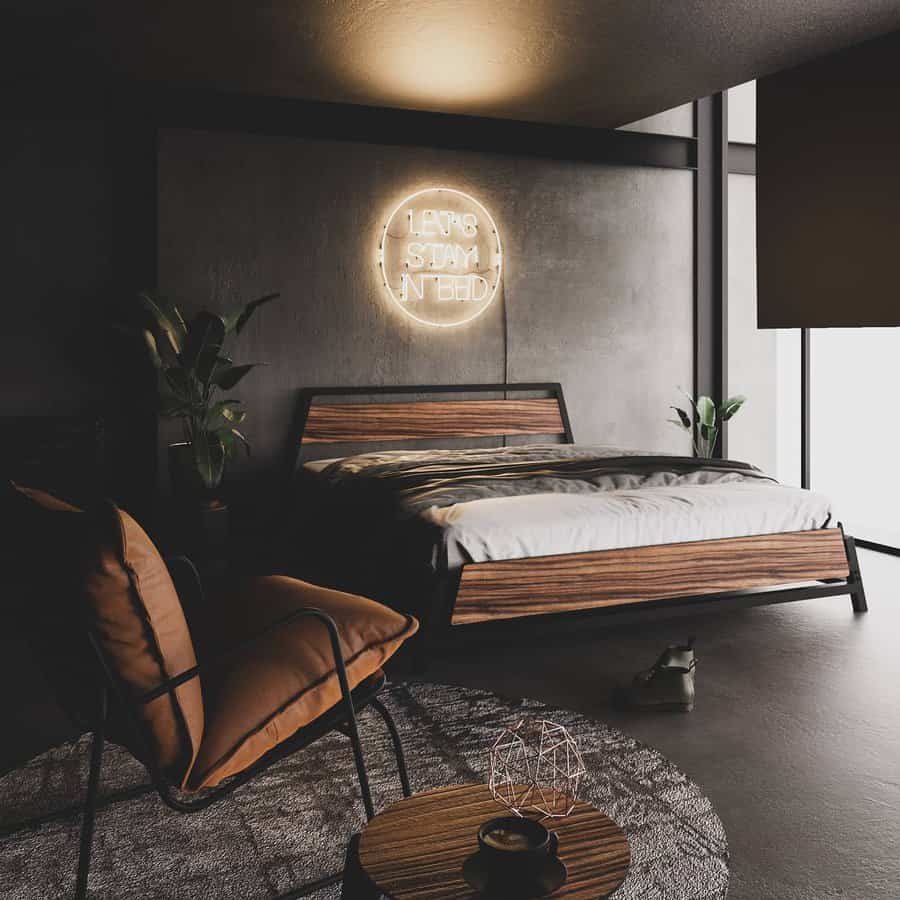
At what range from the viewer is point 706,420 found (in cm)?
622

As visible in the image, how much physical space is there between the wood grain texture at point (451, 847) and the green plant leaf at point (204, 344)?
Result: 353 cm

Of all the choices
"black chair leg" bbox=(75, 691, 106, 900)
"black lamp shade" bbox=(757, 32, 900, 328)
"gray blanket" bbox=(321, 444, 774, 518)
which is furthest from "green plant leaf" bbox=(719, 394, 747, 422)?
"black chair leg" bbox=(75, 691, 106, 900)

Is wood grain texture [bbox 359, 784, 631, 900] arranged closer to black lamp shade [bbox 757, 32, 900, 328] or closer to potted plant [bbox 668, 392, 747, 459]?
black lamp shade [bbox 757, 32, 900, 328]

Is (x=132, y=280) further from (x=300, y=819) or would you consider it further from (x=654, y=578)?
(x=300, y=819)

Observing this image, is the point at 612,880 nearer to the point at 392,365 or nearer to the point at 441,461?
the point at 441,461

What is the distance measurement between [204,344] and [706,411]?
325 cm

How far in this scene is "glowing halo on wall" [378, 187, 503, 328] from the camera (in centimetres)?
574

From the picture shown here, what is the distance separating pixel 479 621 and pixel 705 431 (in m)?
3.32

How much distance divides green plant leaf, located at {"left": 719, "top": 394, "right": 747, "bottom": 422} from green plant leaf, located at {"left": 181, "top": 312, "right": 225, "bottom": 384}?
10.8 feet

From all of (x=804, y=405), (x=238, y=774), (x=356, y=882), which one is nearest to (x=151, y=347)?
(x=238, y=774)

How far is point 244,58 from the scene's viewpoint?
4.68 m

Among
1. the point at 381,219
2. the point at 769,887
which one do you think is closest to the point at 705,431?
the point at 381,219

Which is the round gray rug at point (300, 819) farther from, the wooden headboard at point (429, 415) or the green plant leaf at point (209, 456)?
the wooden headboard at point (429, 415)

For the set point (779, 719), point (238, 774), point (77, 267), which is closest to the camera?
point (238, 774)
